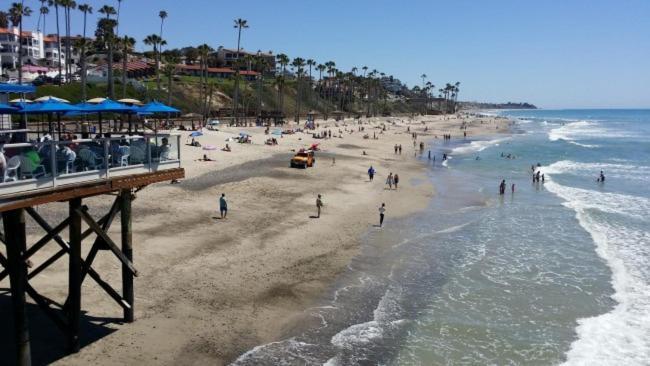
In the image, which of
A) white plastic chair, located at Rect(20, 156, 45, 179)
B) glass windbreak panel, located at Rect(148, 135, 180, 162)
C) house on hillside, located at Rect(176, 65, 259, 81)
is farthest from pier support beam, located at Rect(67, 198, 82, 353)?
house on hillside, located at Rect(176, 65, 259, 81)

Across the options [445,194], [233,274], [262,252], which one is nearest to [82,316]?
[233,274]

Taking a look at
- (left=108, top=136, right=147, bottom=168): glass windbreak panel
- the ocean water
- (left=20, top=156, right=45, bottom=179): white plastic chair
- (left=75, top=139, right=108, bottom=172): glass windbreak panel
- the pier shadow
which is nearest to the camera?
(left=20, top=156, right=45, bottom=179): white plastic chair

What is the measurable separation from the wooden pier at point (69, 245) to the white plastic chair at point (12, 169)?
31 centimetres

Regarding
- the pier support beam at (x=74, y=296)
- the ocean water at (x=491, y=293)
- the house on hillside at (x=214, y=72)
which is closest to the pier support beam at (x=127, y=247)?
the pier support beam at (x=74, y=296)

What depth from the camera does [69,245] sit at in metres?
12.7

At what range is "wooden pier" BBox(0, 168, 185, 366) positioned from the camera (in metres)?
10.3

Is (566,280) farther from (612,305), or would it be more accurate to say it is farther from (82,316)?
(82,316)

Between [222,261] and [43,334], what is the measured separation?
23.1ft

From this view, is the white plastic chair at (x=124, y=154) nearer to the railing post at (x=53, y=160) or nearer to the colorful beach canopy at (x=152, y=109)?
the colorful beach canopy at (x=152, y=109)

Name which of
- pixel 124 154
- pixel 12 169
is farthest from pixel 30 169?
pixel 124 154

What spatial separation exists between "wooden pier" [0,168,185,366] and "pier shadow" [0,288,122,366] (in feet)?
0.68

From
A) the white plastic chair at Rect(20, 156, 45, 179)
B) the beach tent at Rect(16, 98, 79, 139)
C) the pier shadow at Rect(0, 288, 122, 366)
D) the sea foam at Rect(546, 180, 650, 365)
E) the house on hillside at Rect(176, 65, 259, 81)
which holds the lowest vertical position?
the sea foam at Rect(546, 180, 650, 365)

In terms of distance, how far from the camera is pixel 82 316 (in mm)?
13922

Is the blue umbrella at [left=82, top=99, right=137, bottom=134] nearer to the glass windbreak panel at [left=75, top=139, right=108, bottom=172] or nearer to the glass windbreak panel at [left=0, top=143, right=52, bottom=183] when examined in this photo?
the glass windbreak panel at [left=75, top=139, right=108, bottom=172]
